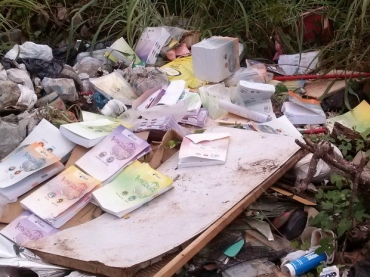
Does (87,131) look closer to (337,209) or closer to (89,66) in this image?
(89,66)

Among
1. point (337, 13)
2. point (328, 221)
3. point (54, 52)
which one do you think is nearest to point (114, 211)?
point (328, 221)

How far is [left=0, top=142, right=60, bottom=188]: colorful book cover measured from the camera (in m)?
2.63

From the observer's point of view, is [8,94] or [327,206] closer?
[327,206]

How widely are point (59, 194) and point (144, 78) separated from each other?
1.26 meters

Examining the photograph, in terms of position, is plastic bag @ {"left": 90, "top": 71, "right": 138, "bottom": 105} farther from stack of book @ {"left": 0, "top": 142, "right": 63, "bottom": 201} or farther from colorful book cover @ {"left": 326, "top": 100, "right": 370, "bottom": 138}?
colorful book cover @ {"left": 326, "top": 100, "right": 370, "bottom": 138}

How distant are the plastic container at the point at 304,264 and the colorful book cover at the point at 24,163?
121 centimetres

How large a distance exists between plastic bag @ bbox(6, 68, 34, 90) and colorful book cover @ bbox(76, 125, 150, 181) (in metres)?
0.86

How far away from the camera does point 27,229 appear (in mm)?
2408

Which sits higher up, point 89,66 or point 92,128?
point 92,128

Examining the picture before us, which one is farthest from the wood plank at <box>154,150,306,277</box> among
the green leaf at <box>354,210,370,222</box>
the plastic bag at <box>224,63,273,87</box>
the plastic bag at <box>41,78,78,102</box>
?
the plastic bag at <box>41,78,78,102</box>

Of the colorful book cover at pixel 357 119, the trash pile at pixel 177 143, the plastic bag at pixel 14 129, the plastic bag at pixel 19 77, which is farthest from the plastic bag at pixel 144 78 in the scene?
the colorful book cover at pixel 357 119

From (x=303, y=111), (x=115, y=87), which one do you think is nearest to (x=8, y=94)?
(x=115, y=87)

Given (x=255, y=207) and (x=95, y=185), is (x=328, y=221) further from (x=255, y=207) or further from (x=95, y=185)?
(x=95, y=185)

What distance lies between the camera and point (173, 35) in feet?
14.1
